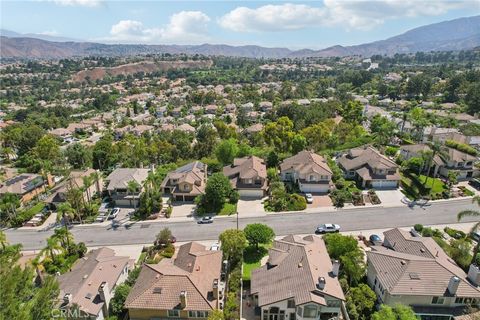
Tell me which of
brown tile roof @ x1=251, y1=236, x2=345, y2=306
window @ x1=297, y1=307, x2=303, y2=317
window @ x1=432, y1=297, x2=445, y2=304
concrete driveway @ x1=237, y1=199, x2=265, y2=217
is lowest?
concrete driveway @ x1=237, y1=199, x2=265, y2=217

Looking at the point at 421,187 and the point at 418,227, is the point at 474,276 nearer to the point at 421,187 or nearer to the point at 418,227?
the point at 418,227

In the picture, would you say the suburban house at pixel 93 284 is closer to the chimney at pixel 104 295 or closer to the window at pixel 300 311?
the chimney at pixel 104 295

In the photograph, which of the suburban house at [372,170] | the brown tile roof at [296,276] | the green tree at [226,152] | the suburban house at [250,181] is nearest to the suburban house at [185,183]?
the suburban house at [250,181]

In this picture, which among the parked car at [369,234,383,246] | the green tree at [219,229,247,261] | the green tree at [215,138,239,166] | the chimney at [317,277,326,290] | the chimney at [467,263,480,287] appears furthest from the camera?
the green tree at [215,138,239,166]

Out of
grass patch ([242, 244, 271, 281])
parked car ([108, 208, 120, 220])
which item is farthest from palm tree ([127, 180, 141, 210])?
grass patch ([242, 244, 271, 281])

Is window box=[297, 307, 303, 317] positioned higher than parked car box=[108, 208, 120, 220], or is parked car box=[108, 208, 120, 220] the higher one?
window box=[297, 307, 303, 317]

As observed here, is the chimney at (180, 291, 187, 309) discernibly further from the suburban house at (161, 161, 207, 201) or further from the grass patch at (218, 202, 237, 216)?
the suburban house at (161, 161, 207, 201)

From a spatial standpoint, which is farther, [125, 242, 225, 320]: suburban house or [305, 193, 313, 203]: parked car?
[305, 193, 313, 203]: parked car

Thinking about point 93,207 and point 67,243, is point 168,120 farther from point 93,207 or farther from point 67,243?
point 67,243

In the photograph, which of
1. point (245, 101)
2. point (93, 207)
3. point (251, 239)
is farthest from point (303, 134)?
point (245, 101)
